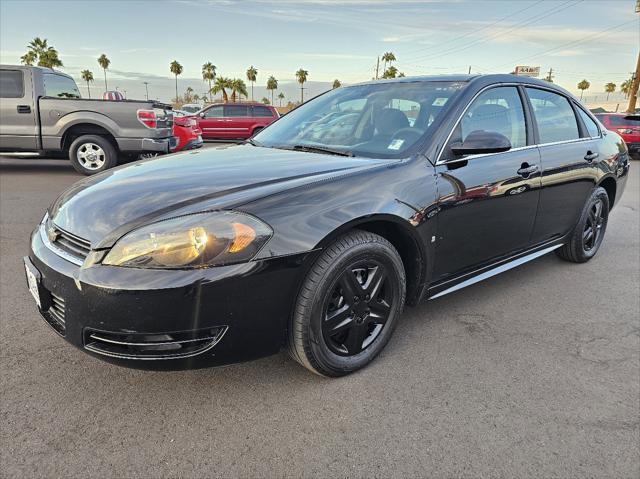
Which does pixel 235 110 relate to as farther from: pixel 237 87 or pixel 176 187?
pixel 237 87

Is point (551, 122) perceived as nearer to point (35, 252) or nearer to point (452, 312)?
point (452, 312)

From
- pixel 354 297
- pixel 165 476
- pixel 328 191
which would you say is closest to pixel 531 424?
pixel 354 297

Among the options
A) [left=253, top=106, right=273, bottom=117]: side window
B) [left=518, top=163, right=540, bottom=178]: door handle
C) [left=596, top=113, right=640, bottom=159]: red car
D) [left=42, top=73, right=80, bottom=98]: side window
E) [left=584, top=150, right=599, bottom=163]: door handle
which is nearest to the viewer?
[left=518, top=163, right=540, bottom=178]: door handle

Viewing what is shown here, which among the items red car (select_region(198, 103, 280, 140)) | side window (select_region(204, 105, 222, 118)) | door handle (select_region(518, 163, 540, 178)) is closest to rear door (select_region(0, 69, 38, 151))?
door handle (select_region(518, 163, 540, 178))

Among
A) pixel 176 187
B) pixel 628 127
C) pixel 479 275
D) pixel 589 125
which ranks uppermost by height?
pixel 628 127

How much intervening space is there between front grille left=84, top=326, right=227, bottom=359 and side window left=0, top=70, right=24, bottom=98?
8.18 meters

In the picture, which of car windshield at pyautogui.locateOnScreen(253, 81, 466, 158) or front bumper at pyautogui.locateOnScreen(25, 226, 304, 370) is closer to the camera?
front bumper at pyautogui.locateOnScreen(25, 226, 304, 370)

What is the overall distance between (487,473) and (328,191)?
1.36 metres

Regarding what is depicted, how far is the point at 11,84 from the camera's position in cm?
A: 820

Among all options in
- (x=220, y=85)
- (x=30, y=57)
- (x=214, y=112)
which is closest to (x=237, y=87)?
(x=220, y=85)

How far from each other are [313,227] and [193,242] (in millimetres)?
527

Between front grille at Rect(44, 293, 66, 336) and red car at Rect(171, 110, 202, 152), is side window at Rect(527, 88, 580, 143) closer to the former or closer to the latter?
front grille at Rect(44, 293, 66, 336)

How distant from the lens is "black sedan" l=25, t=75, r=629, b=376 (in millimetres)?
1903

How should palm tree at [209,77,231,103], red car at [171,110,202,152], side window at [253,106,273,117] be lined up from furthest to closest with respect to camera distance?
palm tree at [209,77,231,103]
side window at [253,106,273,117]
red car at [171,110,202,152]
